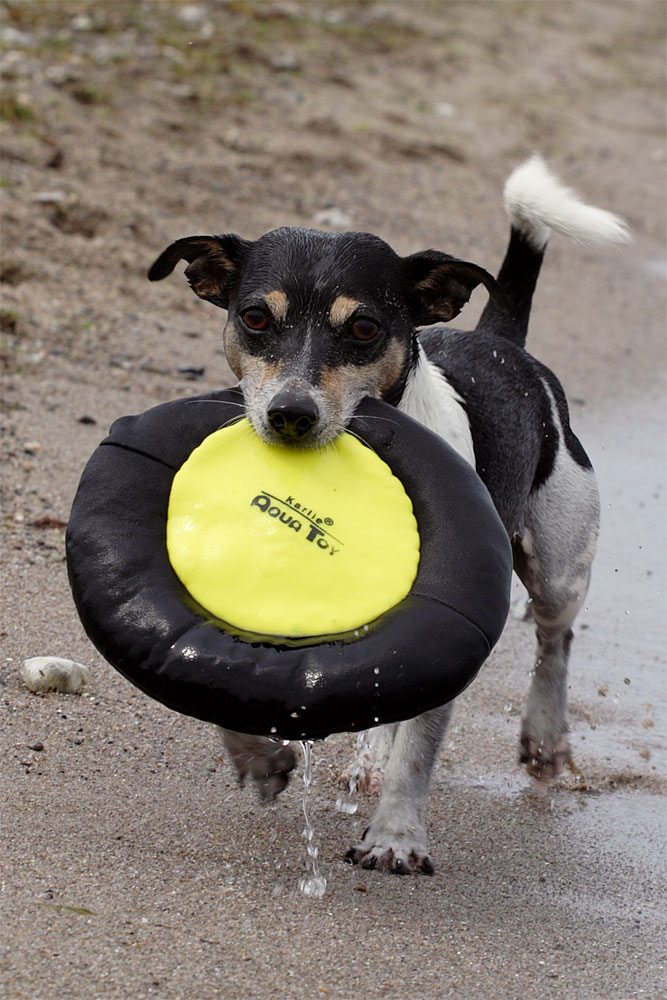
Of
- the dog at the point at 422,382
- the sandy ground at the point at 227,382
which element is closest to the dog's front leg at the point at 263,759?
the dog at the point at 422,382

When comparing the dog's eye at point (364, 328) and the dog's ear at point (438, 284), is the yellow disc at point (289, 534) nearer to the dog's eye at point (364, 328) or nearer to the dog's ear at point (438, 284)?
the dog's eye at point (364, 328)

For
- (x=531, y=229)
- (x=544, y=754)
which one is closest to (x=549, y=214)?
(x=531, y=229)

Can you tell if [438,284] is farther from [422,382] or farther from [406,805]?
[406,805]

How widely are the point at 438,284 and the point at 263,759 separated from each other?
152cm

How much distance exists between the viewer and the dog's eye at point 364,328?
3883mm

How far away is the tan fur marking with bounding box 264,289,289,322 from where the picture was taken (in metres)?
3.85

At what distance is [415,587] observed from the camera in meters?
3.42

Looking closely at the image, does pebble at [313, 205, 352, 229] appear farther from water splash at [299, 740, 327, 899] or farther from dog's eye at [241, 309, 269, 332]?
water splash at [299, 740, 327, 899]

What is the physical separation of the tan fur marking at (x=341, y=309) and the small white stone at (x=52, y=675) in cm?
142

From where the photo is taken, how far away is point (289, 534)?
341 centimetres

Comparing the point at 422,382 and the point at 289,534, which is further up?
the point at 289,534

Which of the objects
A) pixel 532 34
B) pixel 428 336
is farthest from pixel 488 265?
pixel 532 34

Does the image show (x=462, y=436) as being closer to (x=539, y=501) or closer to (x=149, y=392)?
(x=539, y=501)

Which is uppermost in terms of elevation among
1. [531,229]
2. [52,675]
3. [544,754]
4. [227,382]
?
[531,229]
